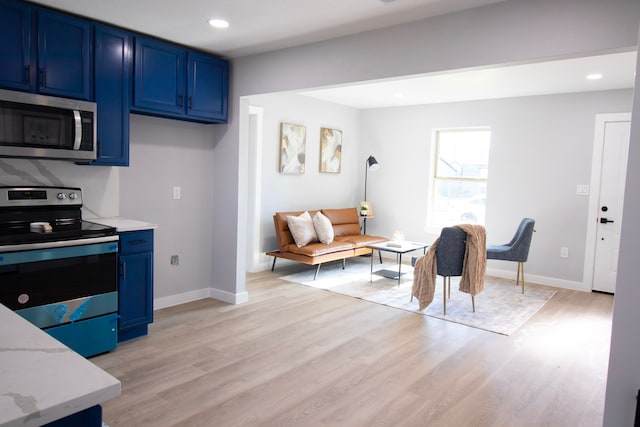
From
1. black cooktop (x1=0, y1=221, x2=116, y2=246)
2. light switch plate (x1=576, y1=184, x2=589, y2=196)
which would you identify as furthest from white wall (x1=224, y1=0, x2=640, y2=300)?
light switch plate (x1=576, y1=184, x2=589, y2=196)

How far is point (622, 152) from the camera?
5.21 m

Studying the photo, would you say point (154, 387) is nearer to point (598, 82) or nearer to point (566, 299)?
point (566, 299)

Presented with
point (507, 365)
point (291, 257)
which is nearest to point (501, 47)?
point (507, 365)

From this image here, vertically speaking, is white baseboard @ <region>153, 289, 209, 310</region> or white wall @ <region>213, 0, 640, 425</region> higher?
white wall @ <region>213, 0, 640, 425</region>

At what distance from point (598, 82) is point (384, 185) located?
10.6 feet

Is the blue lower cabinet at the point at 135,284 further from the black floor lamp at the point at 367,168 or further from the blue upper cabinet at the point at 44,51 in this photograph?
the black floor lamp at the point at 367,168

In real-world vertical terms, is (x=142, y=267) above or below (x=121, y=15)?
below

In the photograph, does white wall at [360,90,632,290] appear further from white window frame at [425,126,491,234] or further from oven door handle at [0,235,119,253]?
oven door handle at [0,235,119,253]

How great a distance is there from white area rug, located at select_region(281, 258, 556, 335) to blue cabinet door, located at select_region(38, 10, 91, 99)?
3144 millimetres

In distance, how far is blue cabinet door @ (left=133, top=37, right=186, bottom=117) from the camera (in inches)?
142

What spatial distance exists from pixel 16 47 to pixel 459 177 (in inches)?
214

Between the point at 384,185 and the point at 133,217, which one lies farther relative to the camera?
the point at 384,185

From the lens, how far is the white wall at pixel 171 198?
3930 millimetres

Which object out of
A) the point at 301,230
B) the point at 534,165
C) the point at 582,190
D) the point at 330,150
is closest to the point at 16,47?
the point at 301,230
